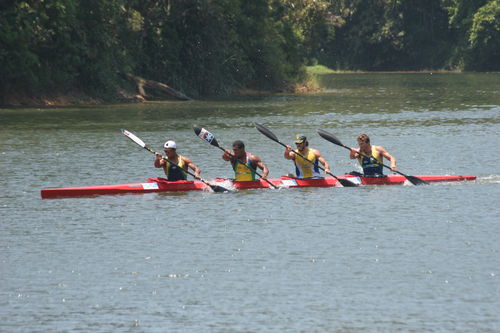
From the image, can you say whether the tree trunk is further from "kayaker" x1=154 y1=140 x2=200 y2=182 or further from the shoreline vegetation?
"kayaker" x1=154 y1=140 x2=200 y2=182

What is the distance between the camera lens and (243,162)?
92.1ft

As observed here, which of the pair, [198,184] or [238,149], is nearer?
[238,149]

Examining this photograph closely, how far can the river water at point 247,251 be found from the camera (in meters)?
16.0

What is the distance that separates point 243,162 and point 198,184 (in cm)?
132

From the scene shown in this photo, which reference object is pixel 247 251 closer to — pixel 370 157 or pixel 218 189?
pixel 218 189

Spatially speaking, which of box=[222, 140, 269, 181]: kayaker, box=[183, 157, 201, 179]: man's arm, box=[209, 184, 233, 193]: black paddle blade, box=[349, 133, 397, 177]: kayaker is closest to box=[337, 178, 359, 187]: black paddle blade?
box=[349, 133, 397, 177]: kayaker

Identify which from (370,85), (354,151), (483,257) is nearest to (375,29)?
(370,85)

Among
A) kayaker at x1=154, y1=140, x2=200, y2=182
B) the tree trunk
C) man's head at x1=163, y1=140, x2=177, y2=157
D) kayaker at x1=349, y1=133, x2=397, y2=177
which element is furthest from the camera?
the tree trunk

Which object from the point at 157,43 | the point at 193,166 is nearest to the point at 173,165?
the point at 193,166

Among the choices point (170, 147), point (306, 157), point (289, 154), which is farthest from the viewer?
point (306, 157)

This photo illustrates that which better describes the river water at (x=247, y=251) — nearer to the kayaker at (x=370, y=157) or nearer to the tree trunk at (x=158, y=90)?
the kayaker at (x=370, y=157)

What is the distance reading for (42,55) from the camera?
61.0 metres

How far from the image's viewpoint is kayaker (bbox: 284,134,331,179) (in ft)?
93.3

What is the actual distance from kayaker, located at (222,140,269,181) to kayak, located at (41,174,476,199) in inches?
11.2
